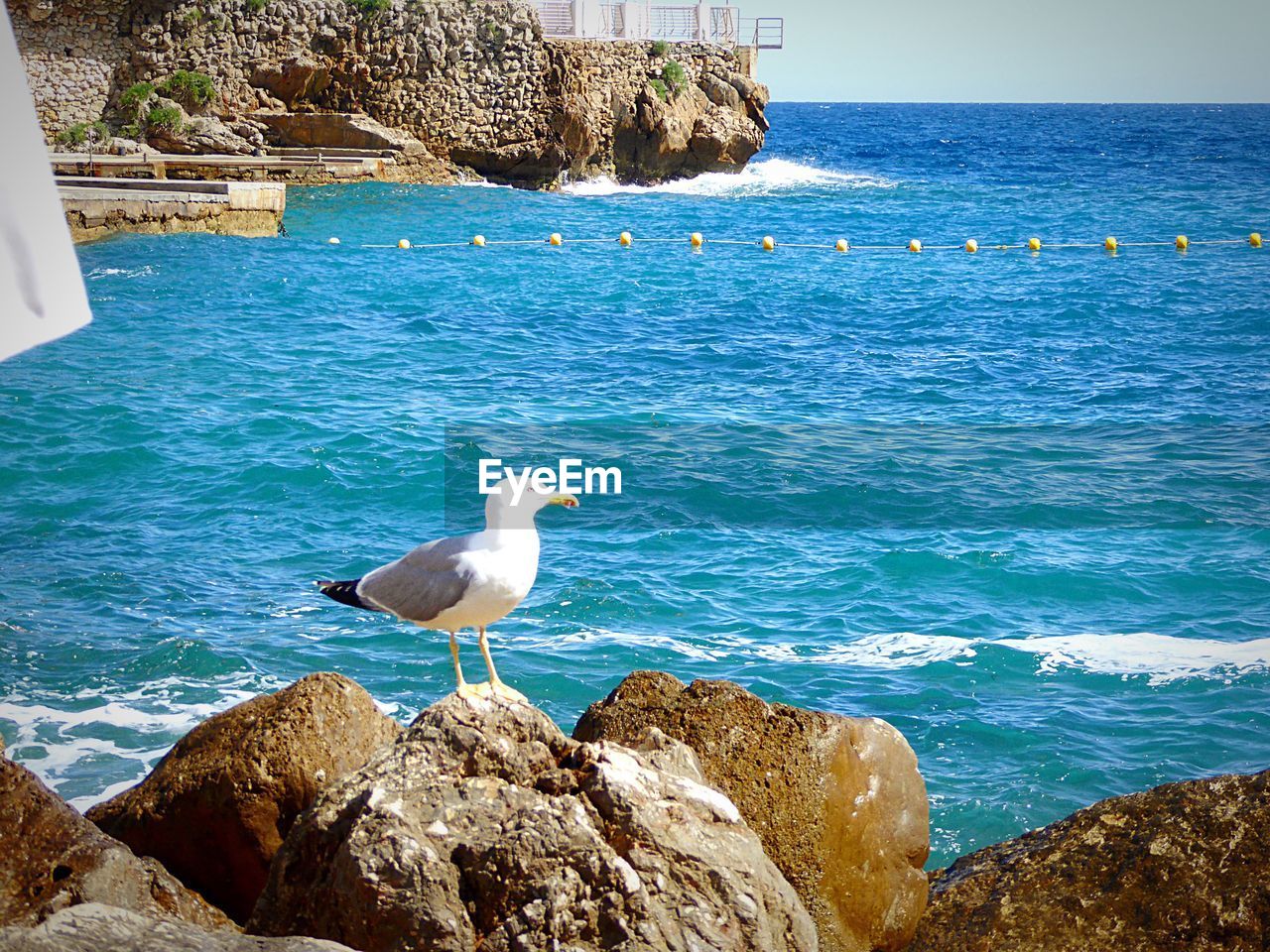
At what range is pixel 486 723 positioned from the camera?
3.37 m

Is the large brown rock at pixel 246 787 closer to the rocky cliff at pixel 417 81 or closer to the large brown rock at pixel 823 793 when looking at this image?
the large brown rock at pixel 823 793

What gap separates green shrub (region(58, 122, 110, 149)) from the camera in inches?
1058

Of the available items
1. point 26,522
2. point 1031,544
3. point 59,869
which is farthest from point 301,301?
point 59,869

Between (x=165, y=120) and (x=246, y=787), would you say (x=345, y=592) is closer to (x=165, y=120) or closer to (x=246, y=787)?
(x=246, y=787)

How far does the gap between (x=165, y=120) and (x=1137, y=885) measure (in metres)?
28.8

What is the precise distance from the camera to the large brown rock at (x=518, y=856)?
2.91 metres

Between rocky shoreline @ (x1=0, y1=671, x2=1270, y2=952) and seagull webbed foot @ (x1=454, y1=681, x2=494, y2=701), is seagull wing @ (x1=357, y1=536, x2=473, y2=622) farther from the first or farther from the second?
Result: rocky shoreline @ (x1=0, y1=671, x2=1270, y2=952)

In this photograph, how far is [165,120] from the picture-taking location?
28094mm

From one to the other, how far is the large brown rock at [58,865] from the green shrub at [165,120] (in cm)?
2736

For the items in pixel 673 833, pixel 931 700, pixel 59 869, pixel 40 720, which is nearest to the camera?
pixel 673 833

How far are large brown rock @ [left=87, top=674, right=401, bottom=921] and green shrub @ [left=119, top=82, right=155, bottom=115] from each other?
27.9 meters

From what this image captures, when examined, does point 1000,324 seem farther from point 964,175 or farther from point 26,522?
point 964,175

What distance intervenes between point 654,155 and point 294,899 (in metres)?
32.6

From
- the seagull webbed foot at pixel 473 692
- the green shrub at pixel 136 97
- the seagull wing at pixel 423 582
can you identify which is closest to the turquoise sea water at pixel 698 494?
the seagull wing at pixel 423 582
